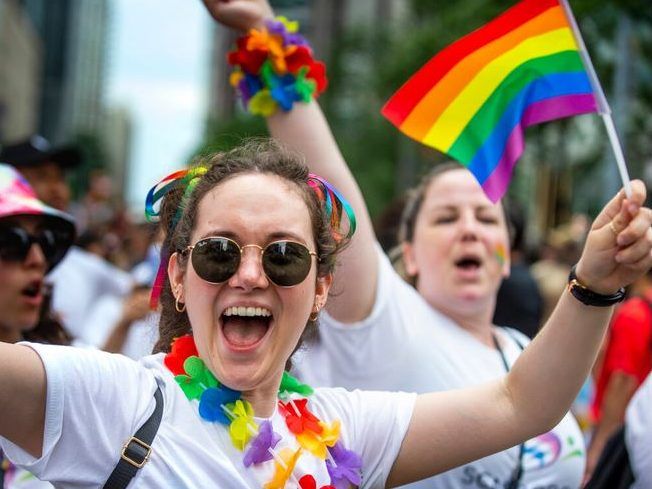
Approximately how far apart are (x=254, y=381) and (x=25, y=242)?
155 centimetres

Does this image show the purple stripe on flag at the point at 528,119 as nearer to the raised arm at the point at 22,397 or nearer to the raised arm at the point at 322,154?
the raised arm at the point at 322,154

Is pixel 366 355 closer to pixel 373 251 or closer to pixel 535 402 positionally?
pixel 373 251

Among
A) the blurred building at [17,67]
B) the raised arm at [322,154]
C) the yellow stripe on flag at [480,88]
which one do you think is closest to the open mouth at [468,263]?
the raised arm at [322,154]

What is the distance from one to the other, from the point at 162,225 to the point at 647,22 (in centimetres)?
968

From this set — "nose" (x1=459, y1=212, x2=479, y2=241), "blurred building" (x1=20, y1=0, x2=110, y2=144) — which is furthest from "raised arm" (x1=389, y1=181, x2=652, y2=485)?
"blurred building" (x1=20, y1=0, x2=110, y2=144)

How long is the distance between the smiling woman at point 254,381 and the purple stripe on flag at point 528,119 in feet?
1.37

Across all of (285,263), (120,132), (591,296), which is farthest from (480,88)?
(120,132)

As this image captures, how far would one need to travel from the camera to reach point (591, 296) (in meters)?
2.29

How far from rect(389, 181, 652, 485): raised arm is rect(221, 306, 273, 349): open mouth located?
47cm

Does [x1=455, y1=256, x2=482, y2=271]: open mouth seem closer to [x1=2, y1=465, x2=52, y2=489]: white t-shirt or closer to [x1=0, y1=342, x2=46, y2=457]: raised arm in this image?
[x1=2, y1=465, x2=52, y2=489]: white t-shirt

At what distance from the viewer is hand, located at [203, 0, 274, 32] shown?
117 inches

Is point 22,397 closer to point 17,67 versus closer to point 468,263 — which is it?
point 468,263

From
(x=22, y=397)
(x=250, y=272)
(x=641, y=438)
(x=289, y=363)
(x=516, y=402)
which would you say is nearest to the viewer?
(x=22, y=397)

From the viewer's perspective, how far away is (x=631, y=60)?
12.1 meters
